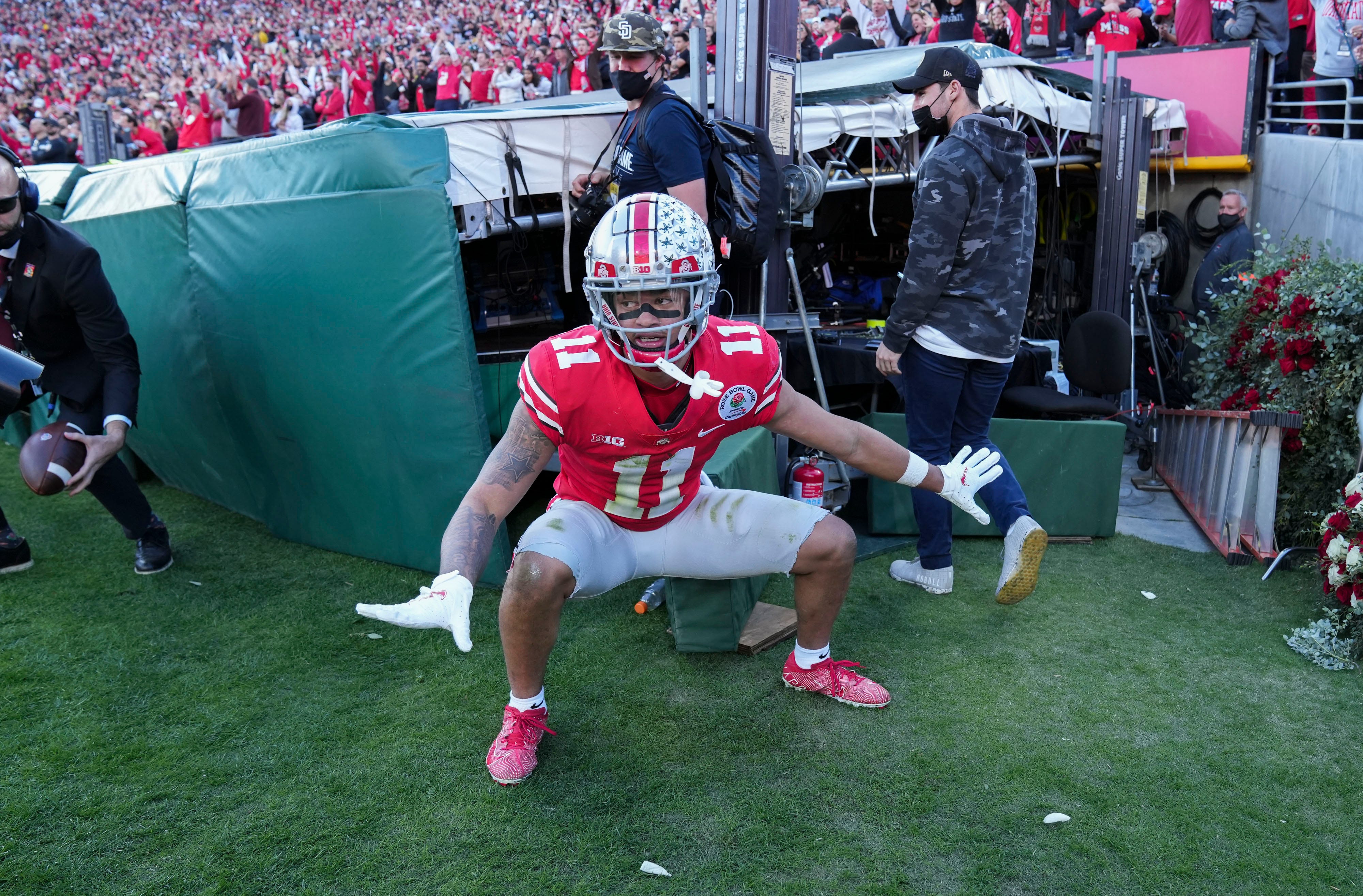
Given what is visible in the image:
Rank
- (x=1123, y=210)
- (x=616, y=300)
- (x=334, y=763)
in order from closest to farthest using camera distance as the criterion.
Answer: (x=616, y=300) < (x=334, y=763) < (x=1123, y=210)

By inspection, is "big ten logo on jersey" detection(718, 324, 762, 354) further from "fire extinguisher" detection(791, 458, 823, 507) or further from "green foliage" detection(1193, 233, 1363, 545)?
"green foliage" detection(1193, 233, 1363, 545)

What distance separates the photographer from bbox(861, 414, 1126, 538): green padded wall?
4.55 metres

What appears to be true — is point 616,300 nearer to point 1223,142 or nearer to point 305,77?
point 1223,142

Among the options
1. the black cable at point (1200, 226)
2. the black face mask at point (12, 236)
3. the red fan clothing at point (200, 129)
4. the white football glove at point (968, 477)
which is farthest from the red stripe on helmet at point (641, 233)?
the red fan clothing at point (200, 129)

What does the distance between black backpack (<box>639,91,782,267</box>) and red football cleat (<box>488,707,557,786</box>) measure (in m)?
2.07

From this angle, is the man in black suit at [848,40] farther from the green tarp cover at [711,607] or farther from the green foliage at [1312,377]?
the green tarp cover at [711,607]

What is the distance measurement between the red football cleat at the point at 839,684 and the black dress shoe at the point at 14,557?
11.0ft

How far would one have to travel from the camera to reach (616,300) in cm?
247

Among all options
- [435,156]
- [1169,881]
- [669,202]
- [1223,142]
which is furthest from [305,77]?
[1169,881]

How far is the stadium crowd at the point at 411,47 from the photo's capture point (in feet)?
30.3

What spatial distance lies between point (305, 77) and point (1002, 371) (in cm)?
1936

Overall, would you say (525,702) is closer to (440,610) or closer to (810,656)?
(440,610)

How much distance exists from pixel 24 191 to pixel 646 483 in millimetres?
2920

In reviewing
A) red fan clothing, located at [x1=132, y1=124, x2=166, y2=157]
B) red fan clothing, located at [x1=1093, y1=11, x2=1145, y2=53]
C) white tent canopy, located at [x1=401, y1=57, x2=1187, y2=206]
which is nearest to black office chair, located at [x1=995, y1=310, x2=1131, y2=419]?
white tent canopy, located at [x1=401, y1=57, x2=1187, y2=206]
